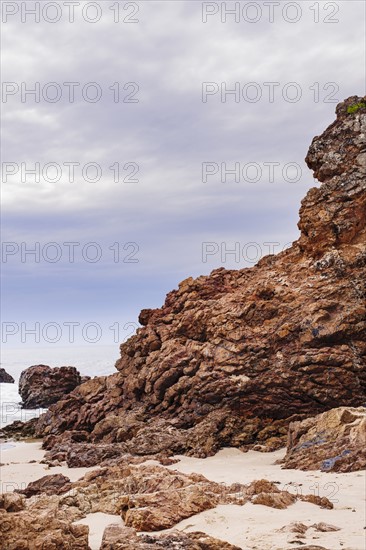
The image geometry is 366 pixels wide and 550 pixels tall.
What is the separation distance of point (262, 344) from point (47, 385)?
30.9 metres

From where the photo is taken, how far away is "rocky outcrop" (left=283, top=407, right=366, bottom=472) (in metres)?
15.5

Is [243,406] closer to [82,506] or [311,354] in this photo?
[311,354]

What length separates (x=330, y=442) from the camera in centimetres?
1723

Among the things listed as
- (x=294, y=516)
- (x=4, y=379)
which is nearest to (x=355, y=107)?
(x=294, y=516)

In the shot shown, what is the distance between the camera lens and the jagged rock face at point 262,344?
78.6 ft

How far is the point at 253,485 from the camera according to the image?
13.0 m

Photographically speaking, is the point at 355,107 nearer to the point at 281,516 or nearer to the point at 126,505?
the point at 281,516

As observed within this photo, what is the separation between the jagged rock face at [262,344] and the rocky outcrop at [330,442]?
11.7 ft

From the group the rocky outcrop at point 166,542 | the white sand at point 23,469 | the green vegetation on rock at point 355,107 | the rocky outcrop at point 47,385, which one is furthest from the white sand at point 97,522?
the rocky outcrop at point 47,385

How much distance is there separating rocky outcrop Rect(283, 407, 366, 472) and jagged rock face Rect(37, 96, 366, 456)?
3.58 metres

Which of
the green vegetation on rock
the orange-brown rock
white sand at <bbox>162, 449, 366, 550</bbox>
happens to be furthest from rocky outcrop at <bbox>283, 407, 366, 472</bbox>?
the green vegetation on rock

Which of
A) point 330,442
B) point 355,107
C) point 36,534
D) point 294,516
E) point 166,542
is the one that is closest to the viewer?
point 36,534

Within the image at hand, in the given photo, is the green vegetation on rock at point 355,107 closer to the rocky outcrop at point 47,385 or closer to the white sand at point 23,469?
the white sand at point 23,469

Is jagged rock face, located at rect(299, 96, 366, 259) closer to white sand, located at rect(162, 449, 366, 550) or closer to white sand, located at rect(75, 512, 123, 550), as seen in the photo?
white sand, located at rect(162, 449, 366, 550)
